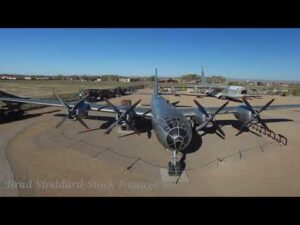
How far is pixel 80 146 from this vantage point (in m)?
22.8

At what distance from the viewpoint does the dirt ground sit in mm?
14594

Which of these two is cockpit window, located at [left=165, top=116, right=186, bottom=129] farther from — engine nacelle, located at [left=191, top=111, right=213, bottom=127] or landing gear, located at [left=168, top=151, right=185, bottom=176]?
engine nacelle, located at [left=191, top=111, right=213, bottom=127]

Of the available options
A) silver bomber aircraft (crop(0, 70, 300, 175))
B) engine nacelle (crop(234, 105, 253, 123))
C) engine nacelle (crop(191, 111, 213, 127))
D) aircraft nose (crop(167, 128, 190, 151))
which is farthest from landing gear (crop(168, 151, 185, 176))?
engine nacelle (crop(234, 105, 253, 123))

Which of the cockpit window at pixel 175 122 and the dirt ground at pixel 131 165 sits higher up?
the cockpit window at pixel 175 122

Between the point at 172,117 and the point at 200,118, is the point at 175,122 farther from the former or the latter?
the point at 200,118

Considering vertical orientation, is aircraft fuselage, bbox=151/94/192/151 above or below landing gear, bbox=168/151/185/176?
above

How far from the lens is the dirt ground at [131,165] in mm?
14594

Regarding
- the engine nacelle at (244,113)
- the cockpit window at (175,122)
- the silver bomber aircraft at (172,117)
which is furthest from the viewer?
the engine nacelle at (244,113)

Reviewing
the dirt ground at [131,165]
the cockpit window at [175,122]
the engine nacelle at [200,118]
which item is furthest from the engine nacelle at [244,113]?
the cockpit window at [175,122]

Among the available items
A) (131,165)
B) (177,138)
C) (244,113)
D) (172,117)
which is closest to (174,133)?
(177,138)

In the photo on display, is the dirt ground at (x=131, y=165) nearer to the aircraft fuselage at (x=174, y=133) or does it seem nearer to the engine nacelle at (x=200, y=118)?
the engine nacelle at (x=200, y=118)
